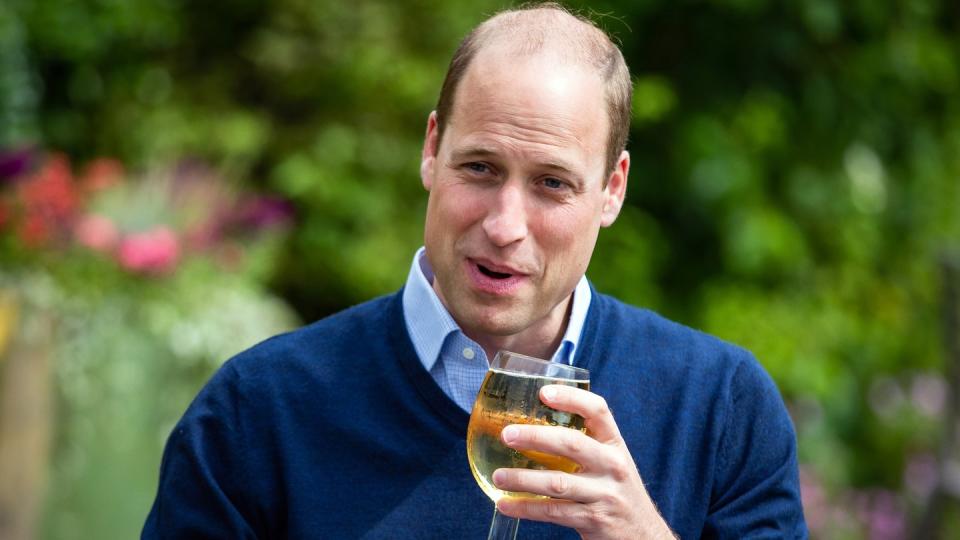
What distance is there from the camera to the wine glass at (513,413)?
5.61ft

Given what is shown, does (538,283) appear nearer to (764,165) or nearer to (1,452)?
(1,452)

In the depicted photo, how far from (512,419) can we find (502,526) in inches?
9.4

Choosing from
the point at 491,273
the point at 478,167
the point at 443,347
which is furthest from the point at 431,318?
the point at 478,167

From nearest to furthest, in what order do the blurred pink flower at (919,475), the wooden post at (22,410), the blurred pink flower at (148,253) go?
the wooden post at (22,410), the blurred pink flower at (148,253), the blurred pink flower at (919,475)

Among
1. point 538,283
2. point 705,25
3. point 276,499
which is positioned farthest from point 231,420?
point 705,25

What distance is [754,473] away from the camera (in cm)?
230

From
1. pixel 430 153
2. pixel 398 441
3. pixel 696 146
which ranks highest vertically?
pixel 696 146

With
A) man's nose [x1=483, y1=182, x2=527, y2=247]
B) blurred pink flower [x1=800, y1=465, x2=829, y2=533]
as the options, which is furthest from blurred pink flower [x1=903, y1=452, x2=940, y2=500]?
man's nose [x1=483, y1=182, x2=527, y2=247]

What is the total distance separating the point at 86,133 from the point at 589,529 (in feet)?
18.3

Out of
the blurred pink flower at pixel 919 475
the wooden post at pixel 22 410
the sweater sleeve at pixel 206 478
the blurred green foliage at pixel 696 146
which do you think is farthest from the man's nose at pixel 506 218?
the blurred pink flower at pixel 919 475

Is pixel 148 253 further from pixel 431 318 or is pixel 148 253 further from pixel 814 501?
pixel 814 501

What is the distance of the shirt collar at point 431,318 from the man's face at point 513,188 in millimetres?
104

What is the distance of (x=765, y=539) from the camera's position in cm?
225

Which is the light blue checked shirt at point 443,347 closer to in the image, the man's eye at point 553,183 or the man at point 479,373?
the man at point 479,373
